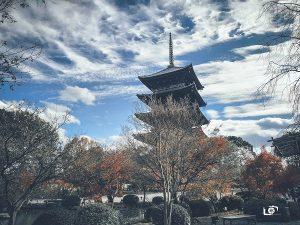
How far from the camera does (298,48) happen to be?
5.44 metres

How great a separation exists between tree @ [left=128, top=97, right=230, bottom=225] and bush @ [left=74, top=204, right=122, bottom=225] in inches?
103

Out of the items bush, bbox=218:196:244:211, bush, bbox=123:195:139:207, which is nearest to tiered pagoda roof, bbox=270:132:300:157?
bush, bbox=218:196:244:211

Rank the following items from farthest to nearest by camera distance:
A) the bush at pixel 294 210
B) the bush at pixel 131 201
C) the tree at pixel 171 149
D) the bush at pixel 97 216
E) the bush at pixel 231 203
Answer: the bush at pixel 131 201, the bush at pixel 231 203, the bush at pixel 294 210, the tree at pixel 171 149, the bush at pixel 97 216

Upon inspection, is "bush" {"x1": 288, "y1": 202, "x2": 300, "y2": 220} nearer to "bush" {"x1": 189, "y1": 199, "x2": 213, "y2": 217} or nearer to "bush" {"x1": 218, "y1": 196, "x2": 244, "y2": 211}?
"bush" {"x1": 189, "y1": 199, "x2": 213, "y2": 217}

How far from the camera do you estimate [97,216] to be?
1328 centimetres

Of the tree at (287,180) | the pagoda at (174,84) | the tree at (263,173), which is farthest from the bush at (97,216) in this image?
the pagoda at (174,84)

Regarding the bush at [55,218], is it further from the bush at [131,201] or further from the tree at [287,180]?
the bush at [131,201]

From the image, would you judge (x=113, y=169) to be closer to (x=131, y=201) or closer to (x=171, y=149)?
(x=131, y=201)

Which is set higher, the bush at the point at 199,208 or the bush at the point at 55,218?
the bush at the point at 199,208

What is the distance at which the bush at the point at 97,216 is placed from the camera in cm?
1316

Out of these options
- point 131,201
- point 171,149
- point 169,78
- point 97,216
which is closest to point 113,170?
point 131,201

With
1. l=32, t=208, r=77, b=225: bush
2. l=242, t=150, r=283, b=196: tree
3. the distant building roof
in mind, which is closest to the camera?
l=32, t=208, r=77, b=225: bush

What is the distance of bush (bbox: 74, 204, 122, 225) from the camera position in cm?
1316

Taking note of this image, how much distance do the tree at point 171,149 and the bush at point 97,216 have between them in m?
2.63
